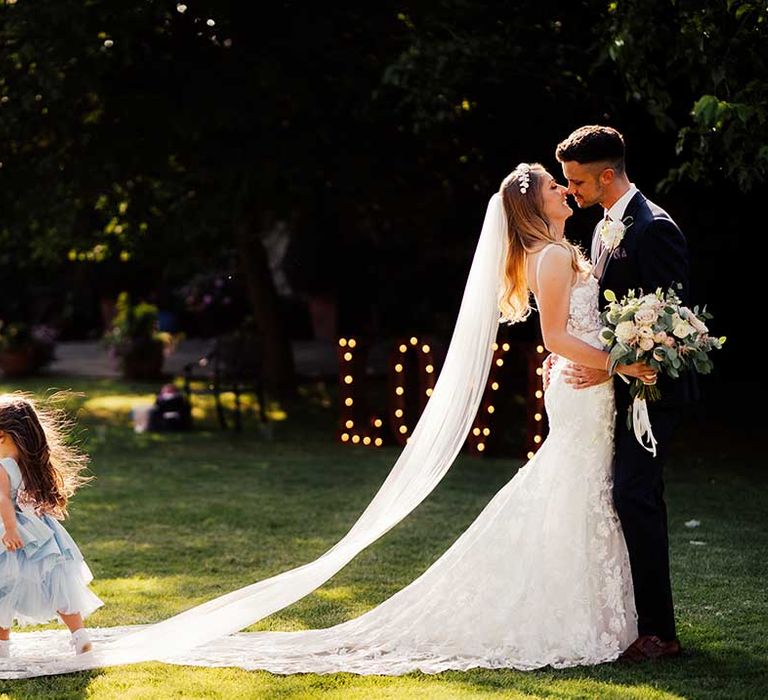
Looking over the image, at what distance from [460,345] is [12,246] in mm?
12575

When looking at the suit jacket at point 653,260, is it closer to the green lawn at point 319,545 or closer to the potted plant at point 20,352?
the green lawn at point 319,545

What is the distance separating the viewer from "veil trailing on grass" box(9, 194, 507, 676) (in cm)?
545

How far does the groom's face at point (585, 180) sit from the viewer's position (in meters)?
5.32

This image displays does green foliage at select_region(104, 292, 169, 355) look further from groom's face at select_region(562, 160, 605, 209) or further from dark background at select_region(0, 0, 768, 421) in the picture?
groom's face at select_region(562, 160, 605, 209)

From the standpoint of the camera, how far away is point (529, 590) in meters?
5.39

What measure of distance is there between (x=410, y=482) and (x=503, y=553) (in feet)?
1.70

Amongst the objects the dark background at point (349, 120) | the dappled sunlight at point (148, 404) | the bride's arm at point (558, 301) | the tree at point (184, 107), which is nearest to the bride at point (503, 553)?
the bride's arm at point (558, 301)

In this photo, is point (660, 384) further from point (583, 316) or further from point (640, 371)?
point (583, 316)

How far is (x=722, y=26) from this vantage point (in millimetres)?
8359


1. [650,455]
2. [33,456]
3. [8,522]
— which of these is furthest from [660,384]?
[8,522]

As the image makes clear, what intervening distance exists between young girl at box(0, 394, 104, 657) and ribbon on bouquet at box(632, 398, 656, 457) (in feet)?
7.98

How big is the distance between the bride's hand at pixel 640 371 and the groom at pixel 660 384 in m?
0.17

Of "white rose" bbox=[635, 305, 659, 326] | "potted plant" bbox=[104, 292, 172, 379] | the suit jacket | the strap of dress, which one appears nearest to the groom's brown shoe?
the suit jacket

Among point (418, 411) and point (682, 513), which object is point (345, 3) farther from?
point (682, 513)
